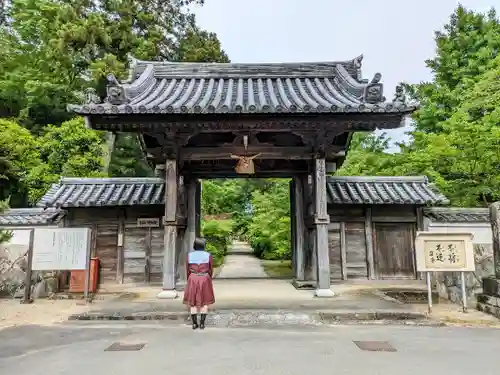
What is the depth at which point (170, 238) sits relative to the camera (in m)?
8.55

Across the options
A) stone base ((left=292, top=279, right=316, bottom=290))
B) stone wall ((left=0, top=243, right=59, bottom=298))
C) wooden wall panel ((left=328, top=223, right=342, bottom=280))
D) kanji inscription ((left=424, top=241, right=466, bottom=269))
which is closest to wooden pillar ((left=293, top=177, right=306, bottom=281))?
stone base ((left=292, top=279, right=316, bottom=290))

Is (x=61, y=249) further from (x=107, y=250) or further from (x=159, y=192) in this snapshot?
(x=159, y=192)

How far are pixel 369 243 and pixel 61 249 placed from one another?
8.61 meters

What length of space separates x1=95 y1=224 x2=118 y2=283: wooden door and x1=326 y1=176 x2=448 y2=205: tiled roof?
671 cm

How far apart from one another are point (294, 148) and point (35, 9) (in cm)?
2268

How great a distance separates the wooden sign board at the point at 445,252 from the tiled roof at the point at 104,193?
280 inches

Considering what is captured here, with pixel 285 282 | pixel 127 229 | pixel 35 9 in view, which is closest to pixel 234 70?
pixel 127 229

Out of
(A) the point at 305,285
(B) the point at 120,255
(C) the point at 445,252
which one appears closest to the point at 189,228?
(B) the point at 120,255

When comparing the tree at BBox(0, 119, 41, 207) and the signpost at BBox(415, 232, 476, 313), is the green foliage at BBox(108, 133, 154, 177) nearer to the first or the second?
the tree at BBox(0, 119, 41, 207)

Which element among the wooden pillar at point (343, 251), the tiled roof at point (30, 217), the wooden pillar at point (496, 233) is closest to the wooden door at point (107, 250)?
the tiled roof at point (30, 217)

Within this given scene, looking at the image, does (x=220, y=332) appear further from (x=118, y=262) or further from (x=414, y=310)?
(x=118, y=262)

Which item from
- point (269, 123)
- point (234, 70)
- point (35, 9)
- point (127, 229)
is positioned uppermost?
point (35, 9)

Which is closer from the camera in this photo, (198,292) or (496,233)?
(198,292)

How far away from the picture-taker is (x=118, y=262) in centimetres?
1135
